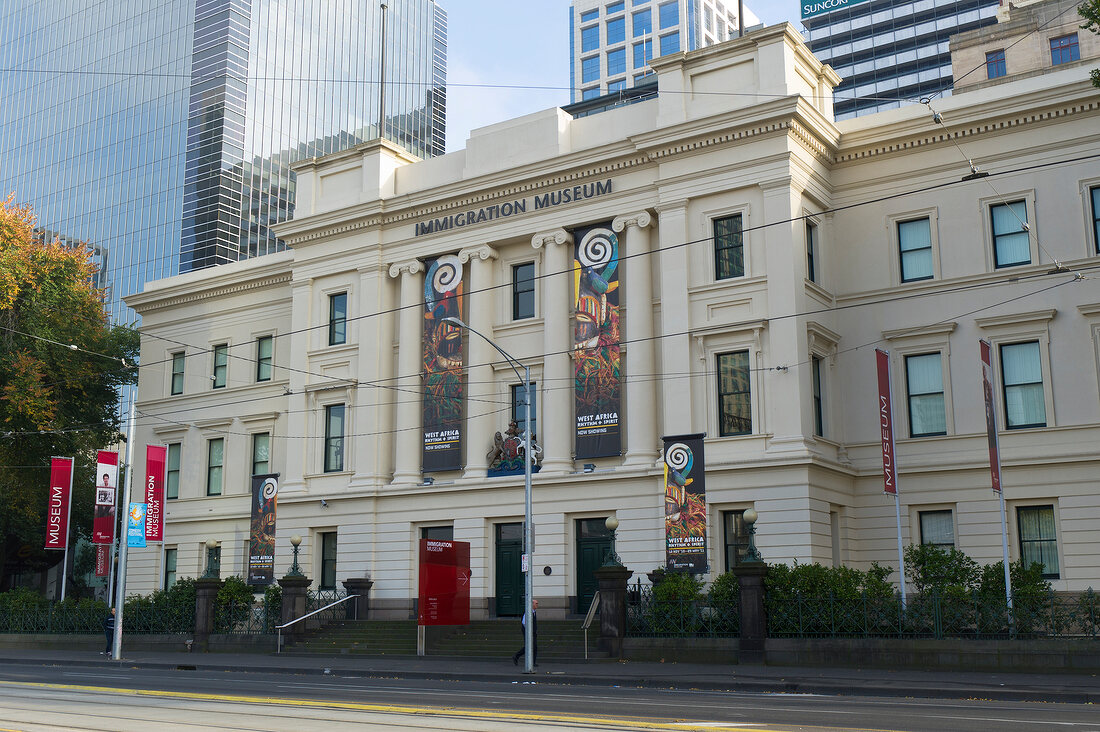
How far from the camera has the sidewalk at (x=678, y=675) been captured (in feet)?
63.1

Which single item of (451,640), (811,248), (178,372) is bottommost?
(451,640)

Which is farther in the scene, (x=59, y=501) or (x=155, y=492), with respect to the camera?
(x=59, y=501)

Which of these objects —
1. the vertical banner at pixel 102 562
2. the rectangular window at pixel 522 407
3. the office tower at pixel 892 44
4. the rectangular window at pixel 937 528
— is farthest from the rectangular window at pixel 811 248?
the office tower at pixel 892 44

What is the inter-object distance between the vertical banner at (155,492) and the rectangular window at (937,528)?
26.0 m

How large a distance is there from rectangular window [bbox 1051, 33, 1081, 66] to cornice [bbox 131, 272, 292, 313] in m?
39.6

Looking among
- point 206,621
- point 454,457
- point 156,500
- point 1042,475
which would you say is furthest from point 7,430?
point 1042,475

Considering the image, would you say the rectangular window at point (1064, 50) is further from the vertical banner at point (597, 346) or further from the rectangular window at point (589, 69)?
the rectangular window at point (589, 69)

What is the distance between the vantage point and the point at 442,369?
37.4m

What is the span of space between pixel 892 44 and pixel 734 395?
76875 mm

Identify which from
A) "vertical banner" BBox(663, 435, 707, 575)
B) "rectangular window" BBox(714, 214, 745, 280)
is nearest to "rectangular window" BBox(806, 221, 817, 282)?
"rectangular window" BBox(714, 214, 745, 280)

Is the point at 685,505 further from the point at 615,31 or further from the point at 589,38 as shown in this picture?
the point at 589,38

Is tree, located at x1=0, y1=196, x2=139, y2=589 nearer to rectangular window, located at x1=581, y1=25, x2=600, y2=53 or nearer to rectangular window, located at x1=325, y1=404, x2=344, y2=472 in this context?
rectangular window, located at x1=325, y1=404, x2=344, y2=472

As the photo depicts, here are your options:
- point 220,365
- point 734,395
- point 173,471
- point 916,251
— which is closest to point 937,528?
point 734,395

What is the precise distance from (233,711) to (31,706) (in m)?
3.58
